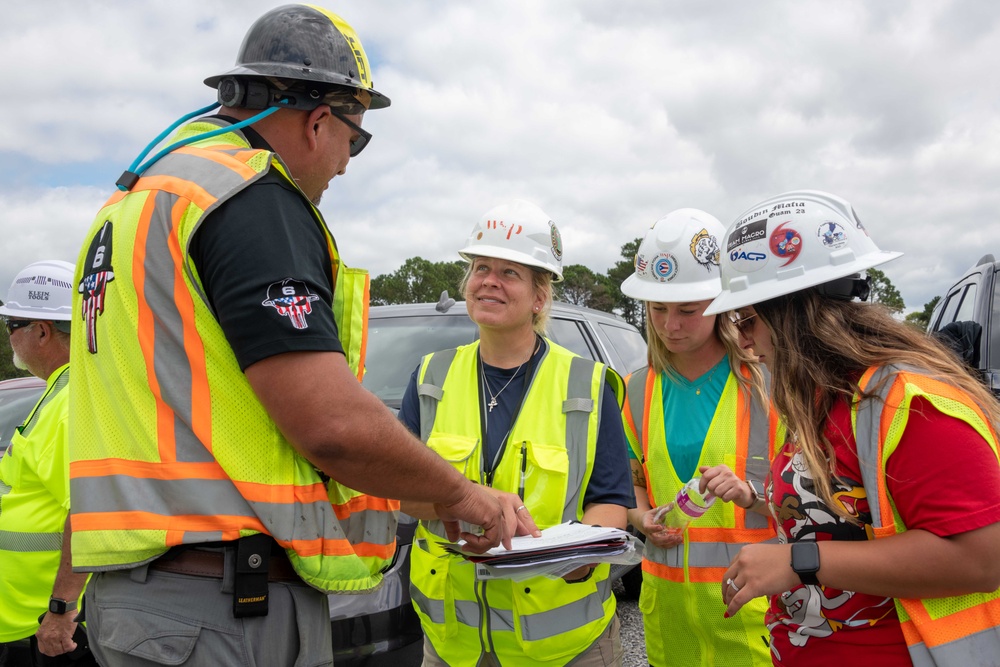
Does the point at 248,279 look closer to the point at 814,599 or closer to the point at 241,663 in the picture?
the point at 241,663

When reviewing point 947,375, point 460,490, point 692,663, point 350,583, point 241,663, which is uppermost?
point 947,375

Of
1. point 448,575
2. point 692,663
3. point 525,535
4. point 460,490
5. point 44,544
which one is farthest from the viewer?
point 44,544

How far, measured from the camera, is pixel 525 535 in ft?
7.88

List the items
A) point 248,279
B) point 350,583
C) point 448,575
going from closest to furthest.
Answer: point 248,279 < point 350,583 < point 448,575

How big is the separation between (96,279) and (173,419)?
394 millimetres

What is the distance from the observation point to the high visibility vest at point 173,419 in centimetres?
163

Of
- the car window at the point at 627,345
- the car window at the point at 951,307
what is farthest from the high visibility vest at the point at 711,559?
the car window at the point at 951,307

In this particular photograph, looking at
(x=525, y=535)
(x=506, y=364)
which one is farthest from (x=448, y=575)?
(x=506, y=364)

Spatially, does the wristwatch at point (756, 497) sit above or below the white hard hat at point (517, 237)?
below

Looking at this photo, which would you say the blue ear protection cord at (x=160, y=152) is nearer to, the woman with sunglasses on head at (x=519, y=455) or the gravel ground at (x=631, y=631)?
the woman with sunglasses on head at (x=519, y=455)

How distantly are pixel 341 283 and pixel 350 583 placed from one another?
2.30ft

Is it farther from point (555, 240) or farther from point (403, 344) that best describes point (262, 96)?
point (403, 344)

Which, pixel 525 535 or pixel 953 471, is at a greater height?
pixel 953 471

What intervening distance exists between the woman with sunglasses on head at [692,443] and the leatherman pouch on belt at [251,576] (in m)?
1.58
